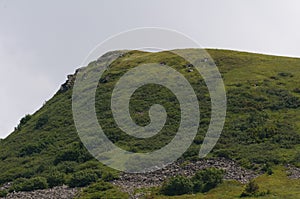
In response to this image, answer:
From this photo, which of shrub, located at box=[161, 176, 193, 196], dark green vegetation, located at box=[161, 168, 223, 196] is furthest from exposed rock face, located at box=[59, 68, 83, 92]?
shrub, located at box=[161, 176, 193, 196]

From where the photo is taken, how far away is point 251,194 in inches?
2188

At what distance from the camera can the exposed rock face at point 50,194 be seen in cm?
6334

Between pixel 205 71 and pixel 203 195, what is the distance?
52414 millimetres

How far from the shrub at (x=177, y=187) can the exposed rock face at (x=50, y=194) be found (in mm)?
8833

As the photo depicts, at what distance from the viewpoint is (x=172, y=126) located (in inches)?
3445

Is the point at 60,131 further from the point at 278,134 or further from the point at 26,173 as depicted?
the point at 278,134

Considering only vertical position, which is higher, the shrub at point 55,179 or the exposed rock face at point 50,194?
the shrub at point 55,179

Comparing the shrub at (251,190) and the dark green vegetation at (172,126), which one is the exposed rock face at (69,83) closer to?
the dark green vegetation at (172,126)

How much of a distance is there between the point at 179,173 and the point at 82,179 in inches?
387

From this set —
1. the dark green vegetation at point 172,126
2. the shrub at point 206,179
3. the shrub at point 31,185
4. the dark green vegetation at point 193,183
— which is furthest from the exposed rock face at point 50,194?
the shrub at point 206,179

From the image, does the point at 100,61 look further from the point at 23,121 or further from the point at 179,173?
the point at 179,173

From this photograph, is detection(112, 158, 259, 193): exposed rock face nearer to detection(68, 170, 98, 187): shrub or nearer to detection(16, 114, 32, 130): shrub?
detection(68, 170, 98, 187): shrub

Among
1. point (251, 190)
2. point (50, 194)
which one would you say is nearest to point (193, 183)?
point (251, 190)

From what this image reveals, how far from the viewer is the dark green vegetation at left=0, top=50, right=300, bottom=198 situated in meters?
72.7
